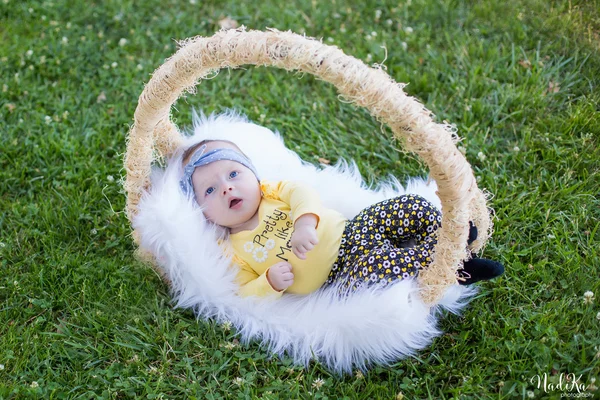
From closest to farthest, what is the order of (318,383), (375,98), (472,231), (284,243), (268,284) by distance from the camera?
1. (375,98)
2. (318,383)
3. (472,231)
4. (268,284)
5. (284,243)

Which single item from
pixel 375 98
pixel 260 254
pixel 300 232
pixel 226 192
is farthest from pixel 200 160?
pixel 375 98

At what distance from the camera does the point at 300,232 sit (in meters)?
2.43

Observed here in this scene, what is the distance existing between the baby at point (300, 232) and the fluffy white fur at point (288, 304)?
73 mm

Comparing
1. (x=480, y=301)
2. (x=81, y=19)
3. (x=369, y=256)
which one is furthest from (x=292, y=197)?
(x=81, y=19)

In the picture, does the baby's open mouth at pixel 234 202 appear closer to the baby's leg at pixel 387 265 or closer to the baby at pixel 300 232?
the baby at pixel 300 232

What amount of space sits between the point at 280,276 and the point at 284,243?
0.19 metres

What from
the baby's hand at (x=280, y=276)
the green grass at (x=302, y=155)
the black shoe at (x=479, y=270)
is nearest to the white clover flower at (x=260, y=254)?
the baby's hand at (x=280, y=276)

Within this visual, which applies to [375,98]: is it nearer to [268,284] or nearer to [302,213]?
[302,213]

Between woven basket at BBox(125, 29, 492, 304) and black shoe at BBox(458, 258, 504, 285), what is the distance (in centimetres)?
5

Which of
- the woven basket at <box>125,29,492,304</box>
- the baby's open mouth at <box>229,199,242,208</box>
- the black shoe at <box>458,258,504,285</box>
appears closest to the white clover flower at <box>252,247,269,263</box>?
the baby's open mouth at <box>229,199,242,208</box>

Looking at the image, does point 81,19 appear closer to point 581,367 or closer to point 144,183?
point 144,183

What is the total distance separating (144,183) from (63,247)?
1.97ft

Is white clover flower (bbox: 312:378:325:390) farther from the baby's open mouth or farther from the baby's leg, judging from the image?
the baby's open mouth

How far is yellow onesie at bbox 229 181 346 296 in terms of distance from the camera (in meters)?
2.54
